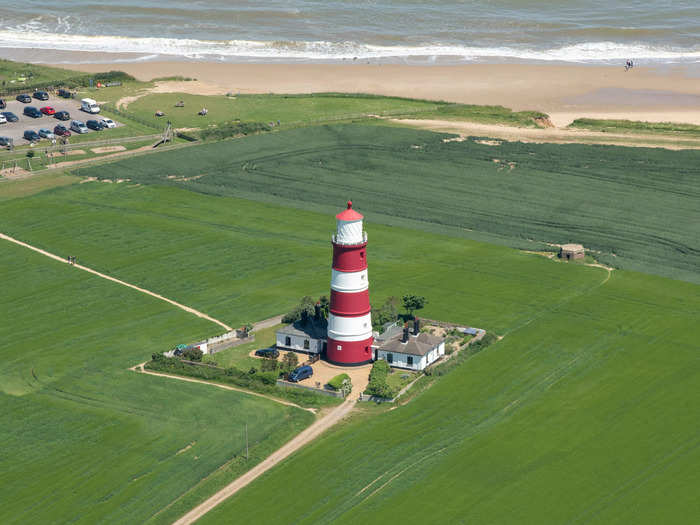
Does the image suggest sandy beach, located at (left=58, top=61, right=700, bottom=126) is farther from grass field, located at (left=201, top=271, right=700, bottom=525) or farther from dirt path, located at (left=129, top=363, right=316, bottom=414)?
dirt path, located at (left=129, top=363, right=316, bottom=414)

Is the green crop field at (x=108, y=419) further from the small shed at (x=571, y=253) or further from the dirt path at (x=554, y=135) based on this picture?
the dirt path at (x=554, y=135)

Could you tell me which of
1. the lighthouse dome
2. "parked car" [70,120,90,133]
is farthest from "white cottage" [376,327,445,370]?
"parked car" [70,120,90,133]

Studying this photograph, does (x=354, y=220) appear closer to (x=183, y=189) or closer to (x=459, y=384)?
(x=459, y=384)

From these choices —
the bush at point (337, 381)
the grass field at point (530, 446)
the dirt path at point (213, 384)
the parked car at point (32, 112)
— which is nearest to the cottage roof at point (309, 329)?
the bush at point (337, 381)

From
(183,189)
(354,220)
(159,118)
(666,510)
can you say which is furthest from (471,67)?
(666,510)

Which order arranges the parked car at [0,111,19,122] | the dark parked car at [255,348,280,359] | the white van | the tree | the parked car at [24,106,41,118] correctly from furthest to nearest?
the white van, the parked car at [24,106,41,118], the parked car at [0,111,19,122], the tree, the dark parked car at [255,348,280,359]
